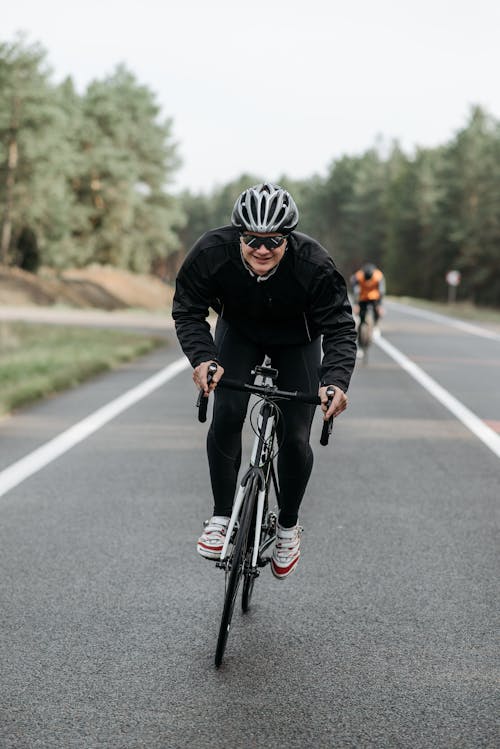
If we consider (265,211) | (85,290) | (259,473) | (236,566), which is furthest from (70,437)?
(85,290)

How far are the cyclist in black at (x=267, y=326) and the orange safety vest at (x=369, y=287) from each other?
12.8 meters

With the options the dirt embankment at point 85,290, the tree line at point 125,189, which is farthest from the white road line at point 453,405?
the tree line at point 125,189

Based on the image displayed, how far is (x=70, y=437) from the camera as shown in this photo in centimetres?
913

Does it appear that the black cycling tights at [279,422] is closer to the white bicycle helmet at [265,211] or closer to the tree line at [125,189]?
the white bicycle helmet at [265,211]

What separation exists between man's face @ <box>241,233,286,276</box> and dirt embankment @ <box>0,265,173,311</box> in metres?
40.2

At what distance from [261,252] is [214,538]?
1238mm

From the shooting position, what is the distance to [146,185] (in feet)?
280

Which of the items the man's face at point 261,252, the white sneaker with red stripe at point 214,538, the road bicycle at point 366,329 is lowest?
the road bicycle at point 366,329

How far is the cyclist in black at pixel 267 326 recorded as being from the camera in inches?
160

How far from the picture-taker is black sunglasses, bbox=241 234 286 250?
158 inches

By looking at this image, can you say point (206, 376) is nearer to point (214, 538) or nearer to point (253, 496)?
point (253, 496)

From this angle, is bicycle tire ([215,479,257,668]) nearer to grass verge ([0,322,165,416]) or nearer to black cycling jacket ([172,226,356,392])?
black cycling jacket ([172,226,356,392])

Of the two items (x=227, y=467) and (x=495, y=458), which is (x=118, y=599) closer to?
(x=227, y=467)

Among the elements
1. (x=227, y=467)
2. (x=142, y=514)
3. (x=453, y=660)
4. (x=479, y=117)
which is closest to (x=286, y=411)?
(x=227, y=467)
